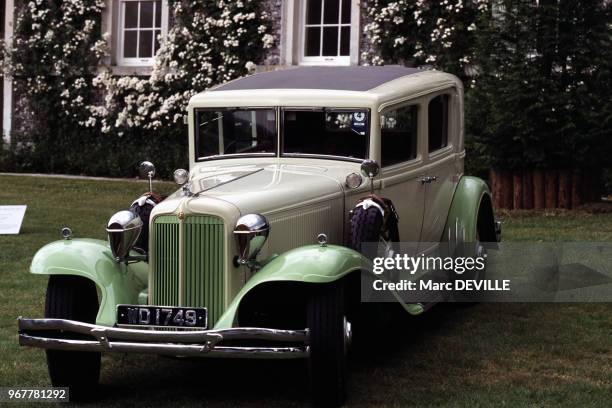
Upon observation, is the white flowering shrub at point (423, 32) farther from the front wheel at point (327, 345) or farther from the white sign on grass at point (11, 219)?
the front wheel at point (327, 345)

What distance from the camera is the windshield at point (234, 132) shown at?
6520mm

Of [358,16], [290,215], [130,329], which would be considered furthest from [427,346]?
[358,16]

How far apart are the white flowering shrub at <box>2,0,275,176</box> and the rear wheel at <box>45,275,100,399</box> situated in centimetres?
1038

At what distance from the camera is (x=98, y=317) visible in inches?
209

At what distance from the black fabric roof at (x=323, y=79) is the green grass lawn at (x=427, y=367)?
1.57 meters

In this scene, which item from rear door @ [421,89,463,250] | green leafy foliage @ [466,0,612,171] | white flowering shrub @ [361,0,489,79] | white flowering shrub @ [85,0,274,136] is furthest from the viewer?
white flowering shrub @ [85,0,274,136]

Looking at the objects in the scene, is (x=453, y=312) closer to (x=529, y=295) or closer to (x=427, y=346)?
(x=529, y=295)

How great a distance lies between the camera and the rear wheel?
5383 millimetres

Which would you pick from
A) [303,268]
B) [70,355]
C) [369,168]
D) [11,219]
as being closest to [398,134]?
[369,168]

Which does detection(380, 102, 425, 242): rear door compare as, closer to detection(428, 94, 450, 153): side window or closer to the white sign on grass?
detection(428, 94, 450, 153): side window

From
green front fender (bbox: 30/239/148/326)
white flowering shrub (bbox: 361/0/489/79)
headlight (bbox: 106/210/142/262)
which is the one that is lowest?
green front fender (bbox: 30/239/148/326)

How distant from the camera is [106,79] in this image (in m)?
Result: 17.1

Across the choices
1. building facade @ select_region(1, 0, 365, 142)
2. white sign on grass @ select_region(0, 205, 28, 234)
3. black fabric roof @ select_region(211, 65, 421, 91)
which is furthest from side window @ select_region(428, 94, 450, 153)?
building facade @ select_region(1, 0, 365, 142)

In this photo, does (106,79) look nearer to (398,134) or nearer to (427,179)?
(427,179)
